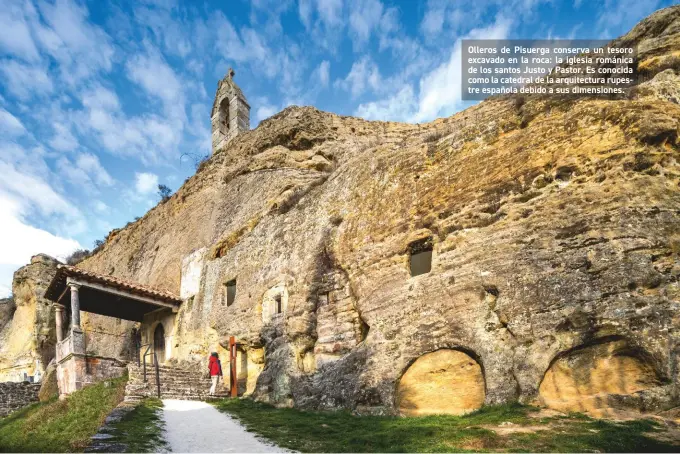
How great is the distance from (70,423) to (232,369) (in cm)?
529

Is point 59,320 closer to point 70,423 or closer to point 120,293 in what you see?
point 120,293

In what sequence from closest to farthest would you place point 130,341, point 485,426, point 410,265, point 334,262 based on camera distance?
point 485,426, point 410,265, point 334,262, point 130,341

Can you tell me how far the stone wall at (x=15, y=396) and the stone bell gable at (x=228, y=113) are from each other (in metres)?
16.5

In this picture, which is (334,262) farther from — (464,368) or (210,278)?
(210,278)

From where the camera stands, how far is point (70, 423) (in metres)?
10.8

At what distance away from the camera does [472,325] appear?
9539mm

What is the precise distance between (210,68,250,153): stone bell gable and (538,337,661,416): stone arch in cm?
2491

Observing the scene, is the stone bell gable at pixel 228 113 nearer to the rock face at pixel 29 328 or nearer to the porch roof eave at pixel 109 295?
the porch roof eave at pixel 109 295

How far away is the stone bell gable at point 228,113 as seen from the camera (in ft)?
99.0

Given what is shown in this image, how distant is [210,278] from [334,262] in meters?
7.80

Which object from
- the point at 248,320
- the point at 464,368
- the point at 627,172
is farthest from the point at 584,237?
the point at 248,320

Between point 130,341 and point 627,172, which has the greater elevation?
point 627,172

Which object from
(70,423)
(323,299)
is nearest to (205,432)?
(70,423)

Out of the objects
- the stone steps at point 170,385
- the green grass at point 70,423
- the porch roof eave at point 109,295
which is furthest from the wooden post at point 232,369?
the porch roof eave at point 109,295
